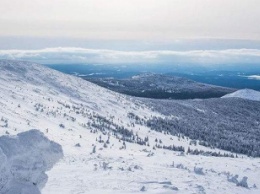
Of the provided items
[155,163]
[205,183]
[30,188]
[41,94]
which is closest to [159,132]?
[41,94]

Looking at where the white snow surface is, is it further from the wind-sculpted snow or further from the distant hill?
the distant hill

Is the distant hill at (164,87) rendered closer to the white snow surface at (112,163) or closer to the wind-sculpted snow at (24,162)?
the white snow surface at (112,163)

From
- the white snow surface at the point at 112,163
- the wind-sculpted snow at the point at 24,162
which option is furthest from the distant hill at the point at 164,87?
the wind-sculpted snow at the point at 24,162

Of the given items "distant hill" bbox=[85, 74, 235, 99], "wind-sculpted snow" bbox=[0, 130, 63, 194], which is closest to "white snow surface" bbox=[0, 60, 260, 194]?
"wind-sculpted snow" bbox=[0, 130, 63, 194]

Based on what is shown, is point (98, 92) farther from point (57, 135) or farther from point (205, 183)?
point (205, 183)

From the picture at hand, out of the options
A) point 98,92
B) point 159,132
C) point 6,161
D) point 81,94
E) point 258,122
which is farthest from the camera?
point 258,122
